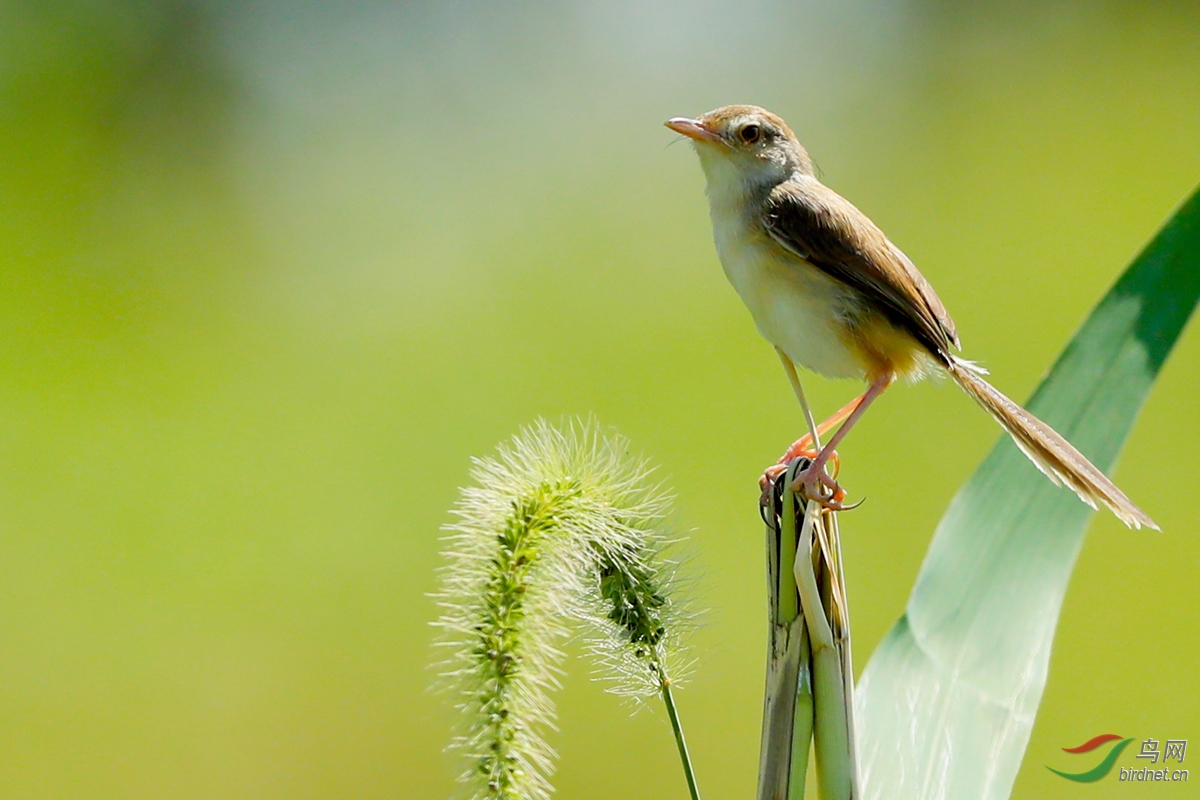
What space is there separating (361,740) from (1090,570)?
3405 millimetres

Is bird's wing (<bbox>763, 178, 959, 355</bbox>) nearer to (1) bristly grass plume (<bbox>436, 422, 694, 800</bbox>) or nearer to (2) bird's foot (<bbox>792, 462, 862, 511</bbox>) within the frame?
(2) bird's foot (<bbox>792, 462, 862, 511</bbox>)

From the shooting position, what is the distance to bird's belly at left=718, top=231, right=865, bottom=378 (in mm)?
1547

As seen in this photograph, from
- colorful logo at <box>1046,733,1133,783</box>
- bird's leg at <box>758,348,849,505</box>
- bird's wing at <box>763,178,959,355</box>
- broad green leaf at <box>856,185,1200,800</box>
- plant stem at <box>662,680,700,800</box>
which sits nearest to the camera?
plant stem at <box>662,680,700,800</box>

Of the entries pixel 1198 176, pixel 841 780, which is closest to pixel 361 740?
pixel 841 780

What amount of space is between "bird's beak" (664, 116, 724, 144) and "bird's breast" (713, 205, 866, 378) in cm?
26

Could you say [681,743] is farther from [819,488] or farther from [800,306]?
[800,306]

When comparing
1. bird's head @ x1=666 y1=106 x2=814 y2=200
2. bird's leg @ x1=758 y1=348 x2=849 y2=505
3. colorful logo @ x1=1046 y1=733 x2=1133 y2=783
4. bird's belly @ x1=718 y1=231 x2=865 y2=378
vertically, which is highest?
bird's head @ x1=666 y1=106 x2=814 y2=200

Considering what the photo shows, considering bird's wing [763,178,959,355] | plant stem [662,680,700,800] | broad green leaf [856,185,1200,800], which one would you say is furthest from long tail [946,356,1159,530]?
plant stem [662,680,700,800]

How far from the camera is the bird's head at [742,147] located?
1762mm

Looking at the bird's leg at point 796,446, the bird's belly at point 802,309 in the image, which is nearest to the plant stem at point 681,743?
the bird's leg at point 796,446

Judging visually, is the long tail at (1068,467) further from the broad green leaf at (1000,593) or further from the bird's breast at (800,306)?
the bird's breast at (800,306)

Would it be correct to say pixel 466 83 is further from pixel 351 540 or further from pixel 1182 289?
pixel 1182 289

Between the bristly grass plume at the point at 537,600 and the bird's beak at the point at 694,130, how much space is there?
803mm

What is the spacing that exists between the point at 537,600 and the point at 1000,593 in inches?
20.5
